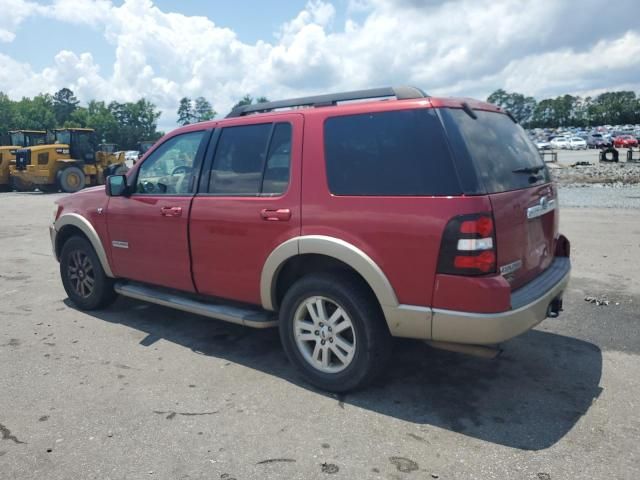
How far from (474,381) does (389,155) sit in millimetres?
1773

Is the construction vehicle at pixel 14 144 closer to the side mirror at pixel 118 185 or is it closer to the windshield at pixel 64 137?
the windshield at pixel 64 137

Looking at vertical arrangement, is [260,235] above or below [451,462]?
above

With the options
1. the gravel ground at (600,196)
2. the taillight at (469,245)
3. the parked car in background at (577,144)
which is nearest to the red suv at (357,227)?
the taillight at (469,245)

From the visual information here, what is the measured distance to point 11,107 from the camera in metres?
91.2

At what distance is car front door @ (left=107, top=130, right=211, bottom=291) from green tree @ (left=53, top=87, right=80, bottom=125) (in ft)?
379

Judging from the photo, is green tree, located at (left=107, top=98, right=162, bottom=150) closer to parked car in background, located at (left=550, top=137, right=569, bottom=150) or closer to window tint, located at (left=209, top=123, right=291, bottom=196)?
parked car in background, located at (left=550, top=137, right=569, bottom=150)

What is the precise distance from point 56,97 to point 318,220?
14104 centimetres

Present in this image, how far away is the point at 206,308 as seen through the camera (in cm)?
A: 431

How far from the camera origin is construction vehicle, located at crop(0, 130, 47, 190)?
22.4 metres

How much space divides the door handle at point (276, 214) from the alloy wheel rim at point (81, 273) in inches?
102

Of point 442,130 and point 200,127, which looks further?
point 200,127

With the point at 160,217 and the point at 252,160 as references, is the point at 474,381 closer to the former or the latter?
the point at 252,160

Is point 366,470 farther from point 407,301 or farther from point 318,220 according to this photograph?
point 318,220

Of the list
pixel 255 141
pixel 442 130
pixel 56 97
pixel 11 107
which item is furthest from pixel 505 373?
pixel 56 97
